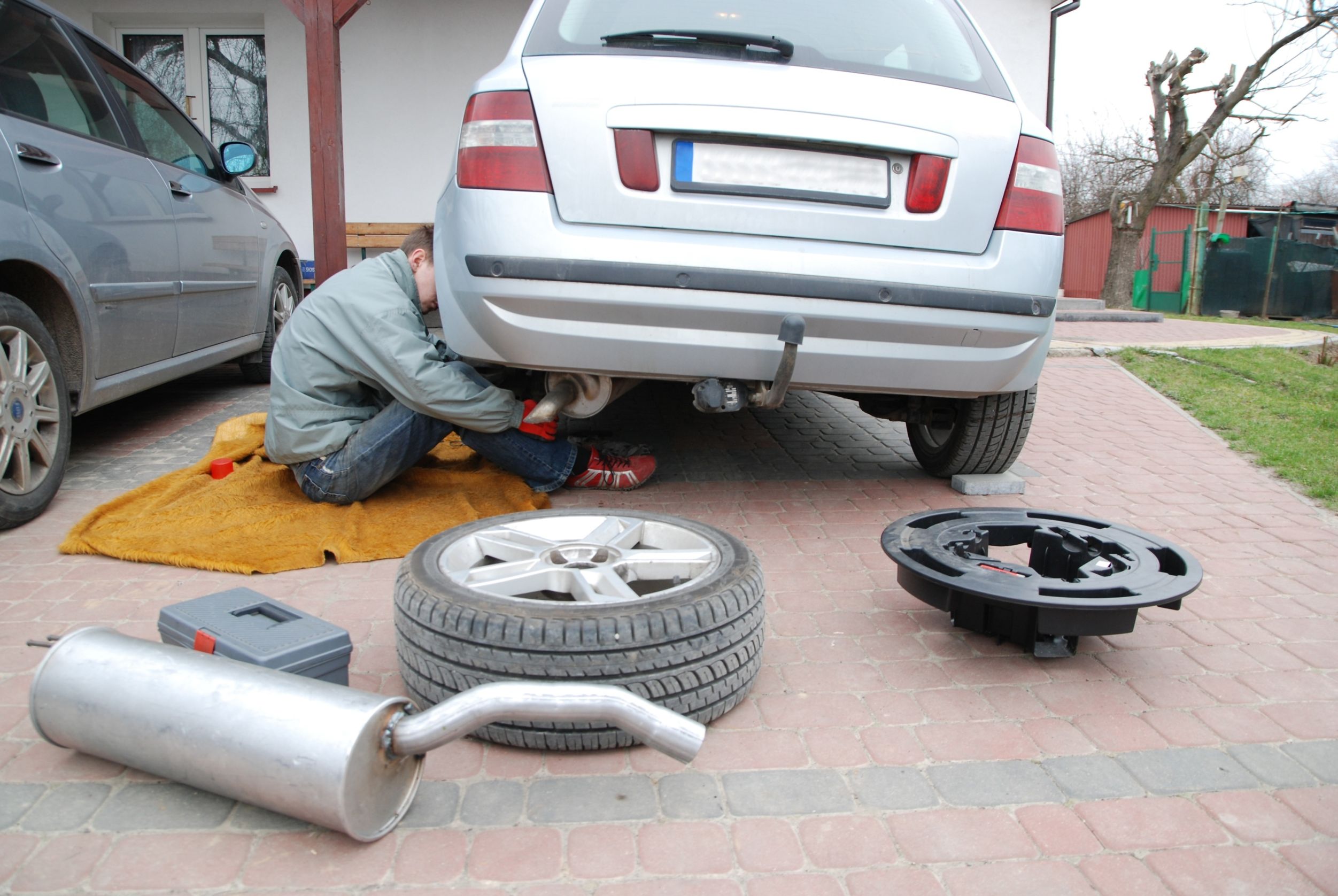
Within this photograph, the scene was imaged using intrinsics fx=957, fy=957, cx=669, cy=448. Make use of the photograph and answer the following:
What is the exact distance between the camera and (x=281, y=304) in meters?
6.11

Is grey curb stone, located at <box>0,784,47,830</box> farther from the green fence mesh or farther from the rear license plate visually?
the green fence mesh

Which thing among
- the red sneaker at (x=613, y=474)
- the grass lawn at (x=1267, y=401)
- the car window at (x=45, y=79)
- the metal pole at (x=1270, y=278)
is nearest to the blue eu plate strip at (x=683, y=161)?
the red sneaker at (x=613, y=474)

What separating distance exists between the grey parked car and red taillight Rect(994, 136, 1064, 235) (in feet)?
10.6

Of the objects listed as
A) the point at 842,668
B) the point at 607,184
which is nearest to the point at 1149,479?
the point at 842,668

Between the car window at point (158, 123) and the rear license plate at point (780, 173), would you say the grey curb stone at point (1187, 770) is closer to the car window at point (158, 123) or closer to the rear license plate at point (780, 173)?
the rear license plate at point (780, 173)

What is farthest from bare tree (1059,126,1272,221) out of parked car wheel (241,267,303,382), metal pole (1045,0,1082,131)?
parked car wheel (241,267,303,382)

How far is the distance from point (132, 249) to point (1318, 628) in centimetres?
438

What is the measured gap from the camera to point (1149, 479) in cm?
431

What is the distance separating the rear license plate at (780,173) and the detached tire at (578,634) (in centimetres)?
109

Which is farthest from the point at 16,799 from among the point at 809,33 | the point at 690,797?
the point at 809,33

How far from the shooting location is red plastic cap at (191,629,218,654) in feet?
6.34

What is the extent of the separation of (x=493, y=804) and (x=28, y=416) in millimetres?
2546

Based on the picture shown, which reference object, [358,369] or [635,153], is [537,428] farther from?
[635,153]

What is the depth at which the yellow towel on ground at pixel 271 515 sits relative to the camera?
10.00 ft
